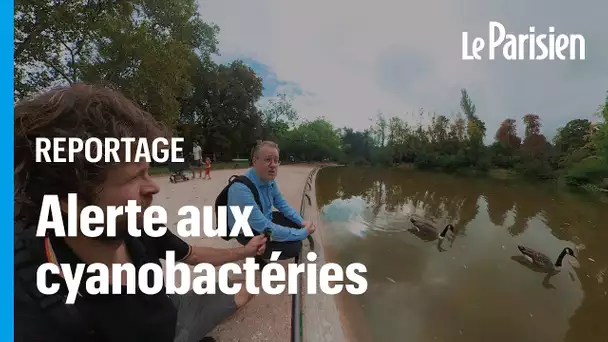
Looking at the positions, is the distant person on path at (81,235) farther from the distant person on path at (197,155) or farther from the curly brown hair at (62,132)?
the distant person on path at (197,155)

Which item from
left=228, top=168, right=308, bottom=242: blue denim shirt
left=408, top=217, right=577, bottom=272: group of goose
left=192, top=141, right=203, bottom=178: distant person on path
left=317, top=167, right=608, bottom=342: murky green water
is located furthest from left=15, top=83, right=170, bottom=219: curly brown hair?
left=192, top=141, right=203, bottom=178: distant person on path

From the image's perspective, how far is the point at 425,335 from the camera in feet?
4.07

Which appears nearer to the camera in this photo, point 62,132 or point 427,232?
point 62,132

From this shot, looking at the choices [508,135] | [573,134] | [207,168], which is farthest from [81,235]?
[573,134]

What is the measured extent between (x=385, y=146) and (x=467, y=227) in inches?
56.5

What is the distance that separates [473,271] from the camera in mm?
1891

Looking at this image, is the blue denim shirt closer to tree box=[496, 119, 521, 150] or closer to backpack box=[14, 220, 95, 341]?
backpack box=[14, 220, 95, 341]

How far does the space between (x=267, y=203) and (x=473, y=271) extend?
1.58 metres

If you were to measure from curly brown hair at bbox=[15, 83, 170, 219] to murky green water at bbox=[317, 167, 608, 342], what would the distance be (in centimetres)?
125

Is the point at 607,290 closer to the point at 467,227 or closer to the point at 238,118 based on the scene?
the point at 467,227

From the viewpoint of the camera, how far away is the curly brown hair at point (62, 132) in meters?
0.39

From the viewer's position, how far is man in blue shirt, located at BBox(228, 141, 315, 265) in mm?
1095

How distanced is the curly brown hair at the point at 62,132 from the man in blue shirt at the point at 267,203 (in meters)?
0.66

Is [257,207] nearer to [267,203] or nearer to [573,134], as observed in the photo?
[267,203]
